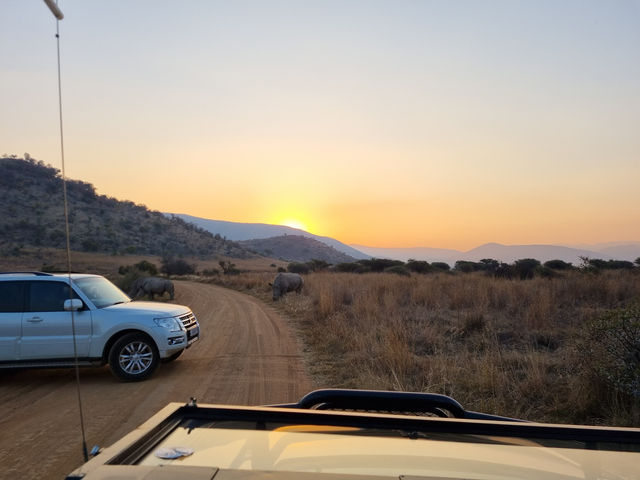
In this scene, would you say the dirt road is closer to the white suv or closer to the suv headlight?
the white suv

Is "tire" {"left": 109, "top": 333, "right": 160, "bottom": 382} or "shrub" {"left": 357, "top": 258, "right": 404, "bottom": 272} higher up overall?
"shrub" {"left": 357, "top": 258, "right": 404, "bottom": 272}

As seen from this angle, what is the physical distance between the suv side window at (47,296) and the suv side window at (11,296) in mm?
146

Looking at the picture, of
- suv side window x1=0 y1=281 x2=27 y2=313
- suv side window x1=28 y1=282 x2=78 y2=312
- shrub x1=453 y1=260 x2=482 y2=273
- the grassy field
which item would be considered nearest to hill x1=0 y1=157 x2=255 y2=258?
shrub x1=453 y1=260 x2=482 y2=273

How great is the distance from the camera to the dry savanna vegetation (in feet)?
21.6

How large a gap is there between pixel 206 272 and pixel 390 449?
5159 cm

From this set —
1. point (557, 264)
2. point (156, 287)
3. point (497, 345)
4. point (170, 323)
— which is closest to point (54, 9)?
point (170, 323)

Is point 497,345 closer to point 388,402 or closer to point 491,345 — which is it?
point 491,345

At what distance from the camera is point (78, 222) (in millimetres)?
65188

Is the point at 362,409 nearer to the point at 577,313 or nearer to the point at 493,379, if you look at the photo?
the point at 493,379

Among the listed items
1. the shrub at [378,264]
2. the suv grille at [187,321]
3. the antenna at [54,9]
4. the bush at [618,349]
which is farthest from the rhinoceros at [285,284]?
the antenna at [54,9]

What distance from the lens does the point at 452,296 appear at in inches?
664

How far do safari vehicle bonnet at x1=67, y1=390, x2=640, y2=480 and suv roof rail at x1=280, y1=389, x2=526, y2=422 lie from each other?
0.85m

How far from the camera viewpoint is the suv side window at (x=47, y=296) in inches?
339

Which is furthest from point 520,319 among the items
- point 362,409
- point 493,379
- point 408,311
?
point 362,409
